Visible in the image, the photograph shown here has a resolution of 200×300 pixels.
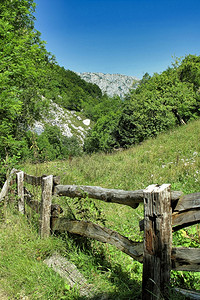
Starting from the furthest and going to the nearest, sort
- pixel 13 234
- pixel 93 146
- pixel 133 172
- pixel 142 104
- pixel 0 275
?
pixel 93 146, pixel 142 104, pixel 133 172, pixel 13 234, pixel 0 275

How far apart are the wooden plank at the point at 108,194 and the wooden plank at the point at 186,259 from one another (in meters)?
0.44

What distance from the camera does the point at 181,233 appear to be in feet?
10.3

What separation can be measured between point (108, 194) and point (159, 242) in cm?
94

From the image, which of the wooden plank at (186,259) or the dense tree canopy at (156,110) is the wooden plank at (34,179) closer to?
the wooden plank at (186,259)

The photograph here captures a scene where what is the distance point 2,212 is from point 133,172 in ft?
15.9

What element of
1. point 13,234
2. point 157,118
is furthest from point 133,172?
point 157,118

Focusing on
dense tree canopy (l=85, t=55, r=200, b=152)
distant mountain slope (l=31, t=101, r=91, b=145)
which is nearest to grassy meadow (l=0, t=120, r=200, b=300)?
dense tree canopy (l=85, t=55, r=200, b=152)

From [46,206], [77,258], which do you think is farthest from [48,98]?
[77,258]

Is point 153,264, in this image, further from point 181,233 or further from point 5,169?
point 5,169

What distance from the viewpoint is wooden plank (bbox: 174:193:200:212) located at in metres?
1.58

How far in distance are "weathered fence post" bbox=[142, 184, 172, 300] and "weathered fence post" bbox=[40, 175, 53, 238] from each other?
201 centimetres

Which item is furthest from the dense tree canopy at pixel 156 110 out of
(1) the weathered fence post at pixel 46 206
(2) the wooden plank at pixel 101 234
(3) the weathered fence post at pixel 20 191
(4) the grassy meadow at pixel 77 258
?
(2) the wooden plank at pixel 101 234

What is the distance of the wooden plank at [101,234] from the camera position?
2.11 m

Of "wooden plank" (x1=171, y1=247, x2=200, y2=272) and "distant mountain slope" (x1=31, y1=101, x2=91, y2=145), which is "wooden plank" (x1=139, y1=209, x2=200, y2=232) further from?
"distant mountain slope" (x1=31, y1=101, x2=91, y2=145)
